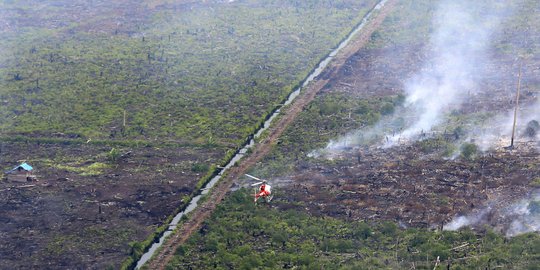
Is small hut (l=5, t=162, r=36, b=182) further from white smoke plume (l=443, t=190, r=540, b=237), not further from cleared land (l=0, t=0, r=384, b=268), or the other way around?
white smoke plume (l=443, t=190, r=540, b=237)

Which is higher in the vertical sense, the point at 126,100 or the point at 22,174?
the point at 22,174

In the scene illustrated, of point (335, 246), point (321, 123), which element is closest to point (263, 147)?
point (321, 123)

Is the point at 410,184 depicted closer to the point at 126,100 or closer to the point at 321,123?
the point at 321,123

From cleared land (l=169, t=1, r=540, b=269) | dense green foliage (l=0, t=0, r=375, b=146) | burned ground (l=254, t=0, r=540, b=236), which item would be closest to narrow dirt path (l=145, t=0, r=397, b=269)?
cleared land (l=169, t=1, r=540, b=269)

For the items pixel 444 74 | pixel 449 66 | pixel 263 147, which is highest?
pixel 263 147

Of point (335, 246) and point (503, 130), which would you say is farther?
point (503, 130)

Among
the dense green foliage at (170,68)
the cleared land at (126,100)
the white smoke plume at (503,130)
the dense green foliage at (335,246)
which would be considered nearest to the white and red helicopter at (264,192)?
the dense green foliage at (335,246)

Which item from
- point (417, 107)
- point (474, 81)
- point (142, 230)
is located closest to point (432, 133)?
point (417, 107)
